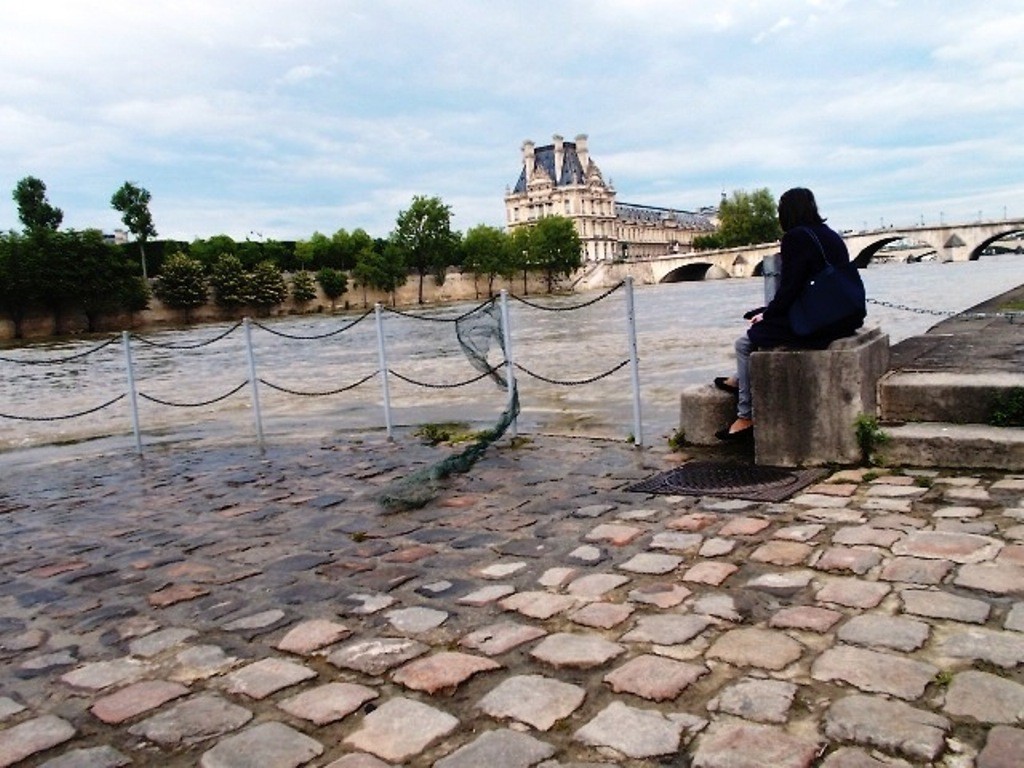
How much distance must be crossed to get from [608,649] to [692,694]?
44 centimetres

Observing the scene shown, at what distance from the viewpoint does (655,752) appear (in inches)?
94.1

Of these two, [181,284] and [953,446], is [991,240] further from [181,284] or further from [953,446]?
[953,446]

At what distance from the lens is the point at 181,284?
7206 cm

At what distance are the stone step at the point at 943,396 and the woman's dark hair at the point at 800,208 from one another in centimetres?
127

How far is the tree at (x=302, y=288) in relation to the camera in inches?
3228

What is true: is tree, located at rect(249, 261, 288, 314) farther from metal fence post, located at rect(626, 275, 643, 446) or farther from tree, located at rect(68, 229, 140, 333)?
metal fence post, located at rect(626, 275, 643, 446)

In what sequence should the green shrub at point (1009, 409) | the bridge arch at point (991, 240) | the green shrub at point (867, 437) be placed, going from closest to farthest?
the green shrub at point (1009, 409) < the green shrub at point (867, 437) < the bridge arch at point (991, 240)

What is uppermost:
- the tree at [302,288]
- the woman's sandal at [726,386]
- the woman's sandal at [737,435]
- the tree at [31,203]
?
the tree at [31,203]

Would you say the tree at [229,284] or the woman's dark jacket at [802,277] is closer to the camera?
the woman's dark jacket at [802,277]

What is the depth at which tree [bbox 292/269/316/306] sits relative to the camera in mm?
82000

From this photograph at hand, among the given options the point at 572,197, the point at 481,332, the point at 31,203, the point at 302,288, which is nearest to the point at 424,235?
the point at 302,288

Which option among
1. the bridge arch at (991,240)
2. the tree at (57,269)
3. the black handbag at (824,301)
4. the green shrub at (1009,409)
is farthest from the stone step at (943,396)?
the bridge arch at (991,240)

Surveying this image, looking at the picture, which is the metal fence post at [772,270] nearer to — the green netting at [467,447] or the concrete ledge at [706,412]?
the concrete ledge at [706,412]

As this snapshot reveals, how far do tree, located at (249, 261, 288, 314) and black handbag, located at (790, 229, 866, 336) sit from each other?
74681 mm
